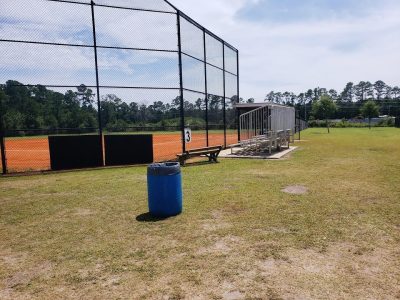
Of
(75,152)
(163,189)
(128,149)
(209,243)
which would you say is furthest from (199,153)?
(209,243)

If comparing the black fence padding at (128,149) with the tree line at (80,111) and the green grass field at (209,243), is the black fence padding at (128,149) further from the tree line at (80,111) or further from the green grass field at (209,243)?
the green grass field at (209,243)

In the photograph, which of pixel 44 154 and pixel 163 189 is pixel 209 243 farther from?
pixel 44 154

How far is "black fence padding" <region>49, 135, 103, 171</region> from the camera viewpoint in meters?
11.5

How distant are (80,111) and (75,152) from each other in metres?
7.05

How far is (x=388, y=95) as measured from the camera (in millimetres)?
144125

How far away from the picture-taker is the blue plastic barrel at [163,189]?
5.50 m

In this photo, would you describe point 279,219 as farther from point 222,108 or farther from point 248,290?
point 222,108

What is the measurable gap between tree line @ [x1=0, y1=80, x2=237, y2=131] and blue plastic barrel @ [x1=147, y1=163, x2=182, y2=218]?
7.40 m

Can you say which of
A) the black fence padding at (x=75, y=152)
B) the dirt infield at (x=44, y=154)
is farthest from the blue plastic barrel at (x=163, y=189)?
the dirt infield at (x=44, y=154)

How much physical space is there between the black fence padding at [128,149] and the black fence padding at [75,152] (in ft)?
1.31

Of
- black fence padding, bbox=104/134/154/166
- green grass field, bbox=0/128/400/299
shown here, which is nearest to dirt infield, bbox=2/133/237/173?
black fence padding, bbox=104/134/154/166

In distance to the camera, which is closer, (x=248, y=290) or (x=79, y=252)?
(x=248, y=290)

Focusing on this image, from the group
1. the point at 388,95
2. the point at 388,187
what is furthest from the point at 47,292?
the point at 388,95

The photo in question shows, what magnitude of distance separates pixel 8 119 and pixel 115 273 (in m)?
13.8
